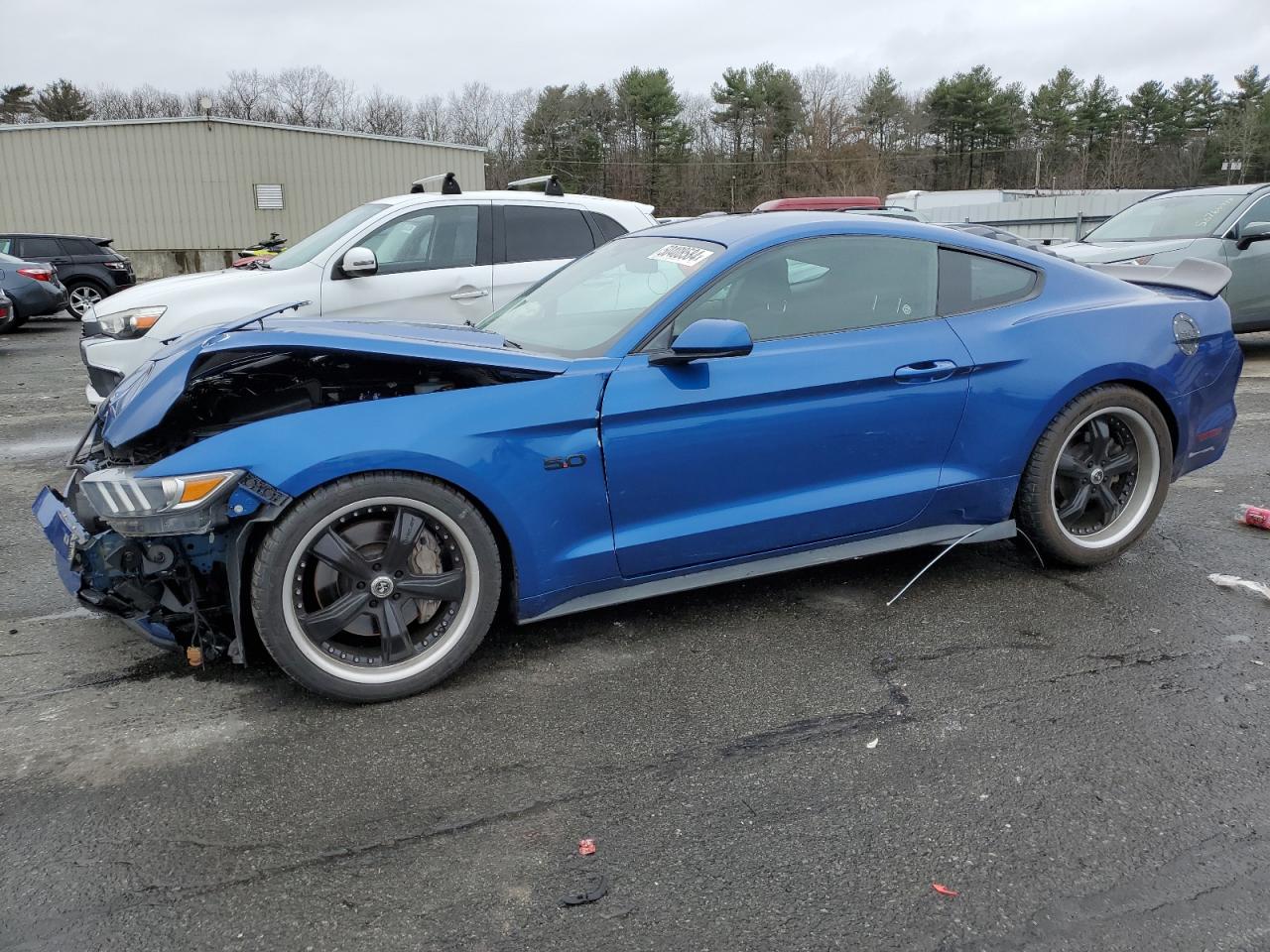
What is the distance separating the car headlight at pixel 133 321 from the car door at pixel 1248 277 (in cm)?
951

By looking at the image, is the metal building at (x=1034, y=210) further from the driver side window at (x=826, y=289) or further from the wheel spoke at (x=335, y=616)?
the wheel spoke at (x=335, y=616)

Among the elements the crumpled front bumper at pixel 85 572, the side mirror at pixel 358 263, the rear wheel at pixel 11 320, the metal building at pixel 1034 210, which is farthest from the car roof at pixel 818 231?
the metal building at pixel 1034 210

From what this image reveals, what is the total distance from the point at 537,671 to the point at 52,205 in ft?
104

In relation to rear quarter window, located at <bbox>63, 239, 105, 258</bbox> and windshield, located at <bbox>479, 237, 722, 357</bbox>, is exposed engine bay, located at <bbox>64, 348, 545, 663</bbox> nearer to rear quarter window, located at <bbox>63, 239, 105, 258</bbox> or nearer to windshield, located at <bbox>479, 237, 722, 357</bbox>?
windshield, located at <bbox>479, 237, 722, 357</bbox>

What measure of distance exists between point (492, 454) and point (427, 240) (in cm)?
493

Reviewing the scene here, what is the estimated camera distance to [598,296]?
403cm

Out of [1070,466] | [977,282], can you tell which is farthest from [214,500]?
[1070,466]

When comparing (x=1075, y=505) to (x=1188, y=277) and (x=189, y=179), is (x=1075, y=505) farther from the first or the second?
(x=189, y=179)

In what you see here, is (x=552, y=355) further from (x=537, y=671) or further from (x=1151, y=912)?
(x=1151, y=912)

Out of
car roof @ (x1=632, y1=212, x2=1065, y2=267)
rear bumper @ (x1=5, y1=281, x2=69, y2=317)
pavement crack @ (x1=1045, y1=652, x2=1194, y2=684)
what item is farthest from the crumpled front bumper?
rear bumper @ (x1=5, y1=281, x2=69, y2=317)

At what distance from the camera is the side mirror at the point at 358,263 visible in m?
7.07

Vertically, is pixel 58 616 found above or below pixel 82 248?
below

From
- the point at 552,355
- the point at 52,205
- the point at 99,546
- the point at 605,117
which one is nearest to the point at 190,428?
the point at 99,546

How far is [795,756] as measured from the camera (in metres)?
2.82
